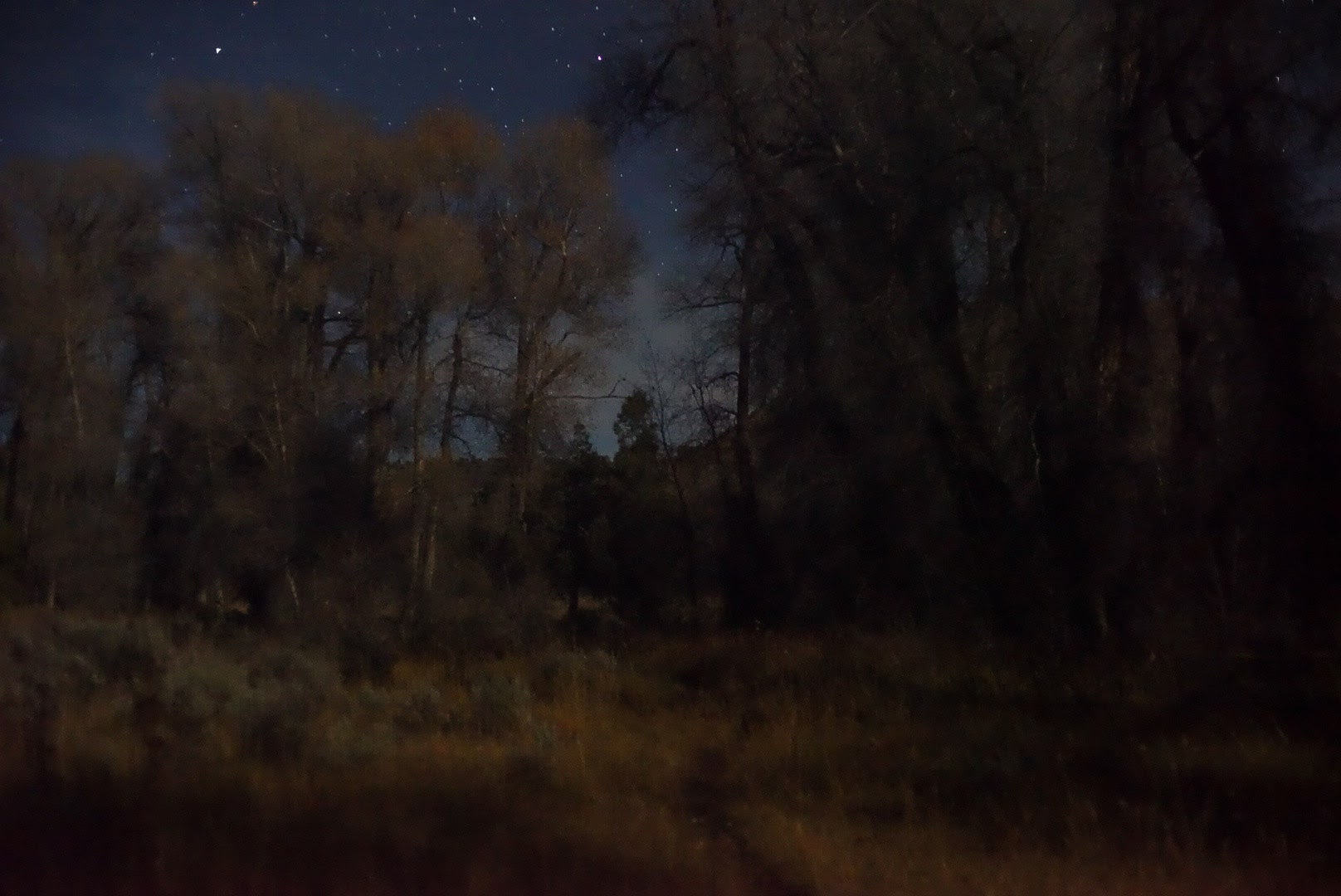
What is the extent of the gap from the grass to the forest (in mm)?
51

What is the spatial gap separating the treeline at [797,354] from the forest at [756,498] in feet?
0.19

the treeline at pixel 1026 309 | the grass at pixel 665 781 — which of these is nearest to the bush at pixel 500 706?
the grass at pixel 665 781

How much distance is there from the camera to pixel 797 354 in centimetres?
1576

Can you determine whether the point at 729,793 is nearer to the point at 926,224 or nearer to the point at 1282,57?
the point at 1282,57

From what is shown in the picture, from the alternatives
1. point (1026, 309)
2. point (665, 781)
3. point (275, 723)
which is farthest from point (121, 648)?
point (1026, 309)

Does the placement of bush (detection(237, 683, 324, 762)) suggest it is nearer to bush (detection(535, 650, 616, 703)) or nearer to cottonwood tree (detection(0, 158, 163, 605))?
bush (detection(535, 650, 616, 703))

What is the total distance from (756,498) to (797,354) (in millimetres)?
4815

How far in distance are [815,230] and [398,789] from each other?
397 inches

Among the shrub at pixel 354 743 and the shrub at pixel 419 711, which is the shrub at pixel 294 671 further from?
the shrub at pixel 354 743

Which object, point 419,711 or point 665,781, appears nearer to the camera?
point 665,781

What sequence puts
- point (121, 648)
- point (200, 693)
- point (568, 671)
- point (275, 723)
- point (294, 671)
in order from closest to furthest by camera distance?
point (275, 723) → point (200, 693) → point (294, 671) → point (121, 648) → point (568, 671)

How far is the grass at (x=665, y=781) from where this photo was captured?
5.68 metres

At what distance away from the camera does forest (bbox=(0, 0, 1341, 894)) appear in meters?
6.82

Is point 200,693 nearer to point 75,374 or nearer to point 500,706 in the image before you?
point 500,706
